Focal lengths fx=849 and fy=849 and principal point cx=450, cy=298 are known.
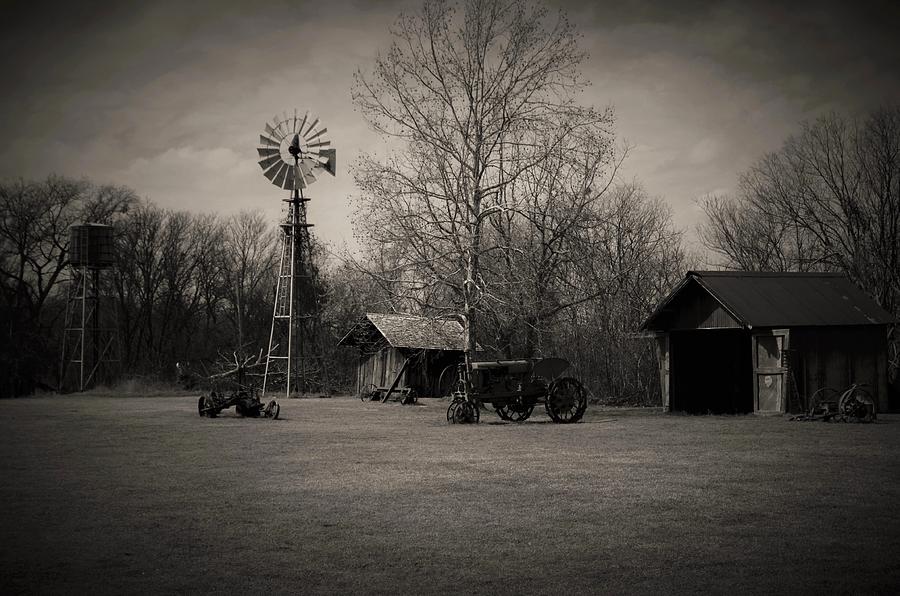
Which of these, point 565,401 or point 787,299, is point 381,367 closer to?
point 565,401

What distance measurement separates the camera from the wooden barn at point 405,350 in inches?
1445

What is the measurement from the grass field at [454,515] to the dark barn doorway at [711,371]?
8.99 meters

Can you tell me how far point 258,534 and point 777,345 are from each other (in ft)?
59.8

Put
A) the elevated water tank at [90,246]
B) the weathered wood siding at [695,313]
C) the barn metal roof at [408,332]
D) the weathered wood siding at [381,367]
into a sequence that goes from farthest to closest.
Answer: the elevated water tank at [90,246] < the weathered wood siding at [381,367] < the barn metal roof at [408,332] < the weathered wood siding at [695,313]

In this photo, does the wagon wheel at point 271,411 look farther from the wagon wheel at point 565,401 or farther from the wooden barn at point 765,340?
the wooden barn at point 765,340

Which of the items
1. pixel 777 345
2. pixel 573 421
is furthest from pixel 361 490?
pixel 777 345

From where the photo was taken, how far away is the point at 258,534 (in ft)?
27.2

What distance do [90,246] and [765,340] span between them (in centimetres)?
3597

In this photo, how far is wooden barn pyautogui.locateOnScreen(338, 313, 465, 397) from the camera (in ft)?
120

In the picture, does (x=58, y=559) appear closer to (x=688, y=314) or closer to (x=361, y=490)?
(x=361, y=490)

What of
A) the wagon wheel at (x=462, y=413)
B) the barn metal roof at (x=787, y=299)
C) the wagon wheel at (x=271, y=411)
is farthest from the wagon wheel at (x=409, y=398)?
the wagon wheel at (x=462, y=413)

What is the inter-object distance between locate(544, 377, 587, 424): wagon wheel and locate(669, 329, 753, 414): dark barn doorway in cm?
504

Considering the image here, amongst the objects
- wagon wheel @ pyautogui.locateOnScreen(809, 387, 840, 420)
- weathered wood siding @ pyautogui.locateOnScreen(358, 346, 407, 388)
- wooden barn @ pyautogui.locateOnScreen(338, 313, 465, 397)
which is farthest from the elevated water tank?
wagon wheel @ pyautogui.locateOnScreen(809, 387, 840, 420)

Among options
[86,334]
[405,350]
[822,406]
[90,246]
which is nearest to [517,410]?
[822,406]
